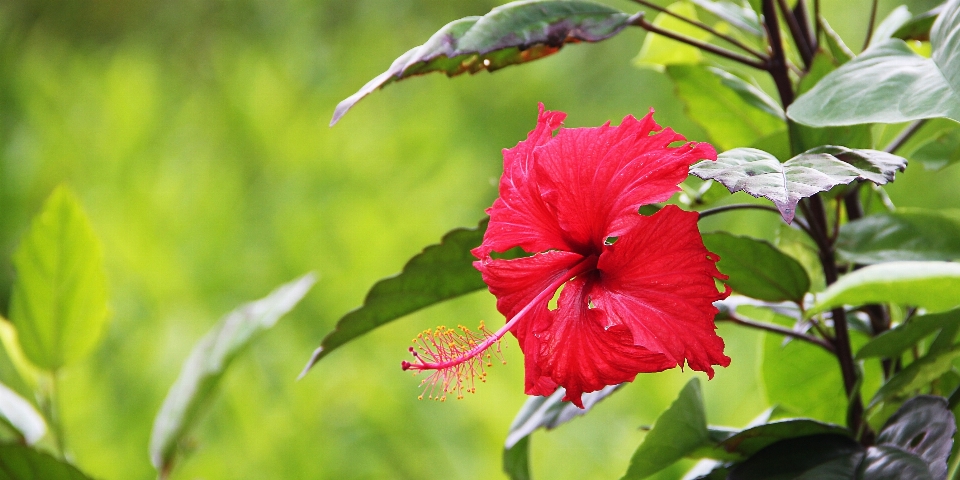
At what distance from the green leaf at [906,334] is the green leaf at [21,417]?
453 millimetres

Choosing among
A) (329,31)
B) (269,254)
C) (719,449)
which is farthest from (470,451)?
(329,31)

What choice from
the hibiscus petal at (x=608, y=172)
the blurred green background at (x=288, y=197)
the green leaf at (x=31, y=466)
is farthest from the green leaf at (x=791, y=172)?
the blurred green background at (x=288, y=197)

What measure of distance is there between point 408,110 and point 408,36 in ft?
1.04

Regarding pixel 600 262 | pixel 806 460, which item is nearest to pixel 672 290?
pixel 600 262

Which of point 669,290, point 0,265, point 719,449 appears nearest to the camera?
point 669,290

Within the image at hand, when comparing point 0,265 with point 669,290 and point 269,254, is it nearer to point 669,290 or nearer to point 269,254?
point 269,254

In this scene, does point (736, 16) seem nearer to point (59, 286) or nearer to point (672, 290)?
point (672, 290)

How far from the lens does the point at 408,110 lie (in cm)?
179

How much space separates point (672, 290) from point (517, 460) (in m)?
0.21

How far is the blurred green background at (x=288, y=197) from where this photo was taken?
3.84ft

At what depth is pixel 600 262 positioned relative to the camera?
10.4 inches

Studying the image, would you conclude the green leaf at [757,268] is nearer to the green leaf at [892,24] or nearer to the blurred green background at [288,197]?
the green leaf at [892,24]

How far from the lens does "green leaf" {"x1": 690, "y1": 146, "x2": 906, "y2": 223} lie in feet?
0.72

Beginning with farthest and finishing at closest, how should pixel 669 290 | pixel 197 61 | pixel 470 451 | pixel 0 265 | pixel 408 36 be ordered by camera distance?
pixel 197 61 → pixel 408 36 → pixel 0 265 → pixel 470 451 → pixel 669 290
